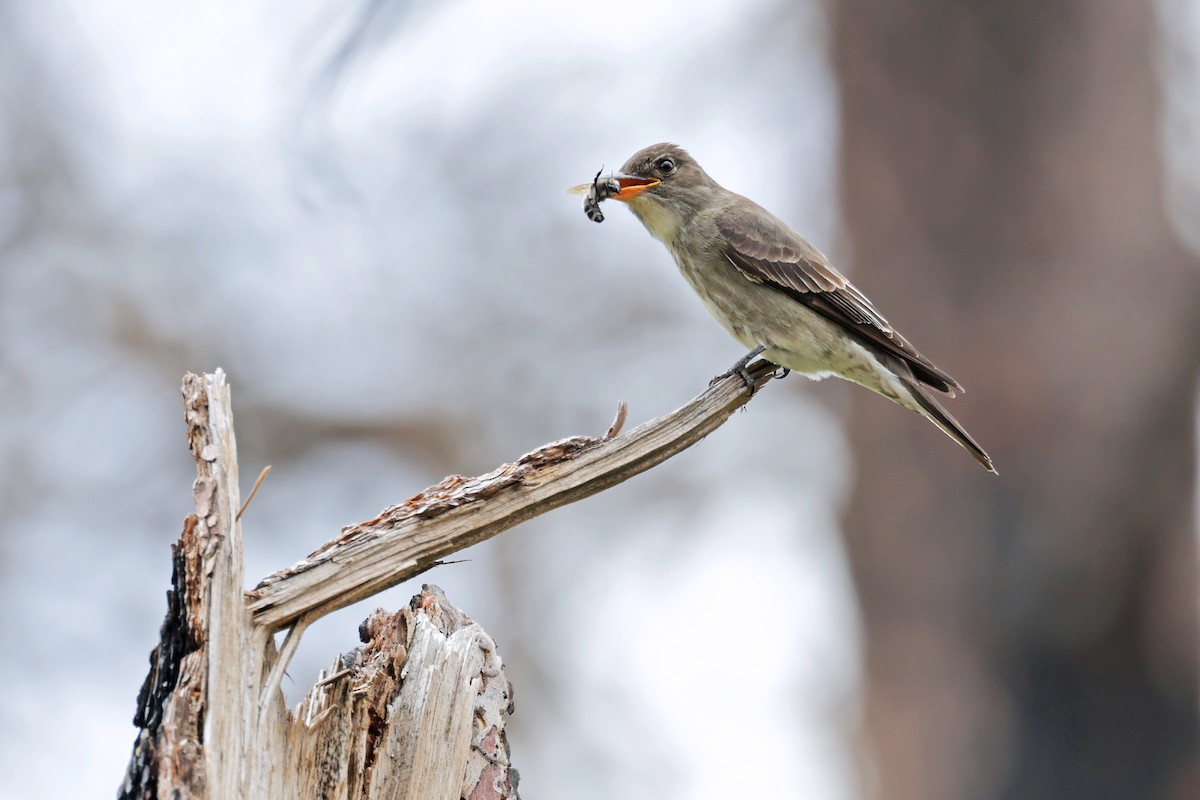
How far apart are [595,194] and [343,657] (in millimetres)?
2865

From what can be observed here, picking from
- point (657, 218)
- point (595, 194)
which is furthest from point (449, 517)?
point (657, 218)

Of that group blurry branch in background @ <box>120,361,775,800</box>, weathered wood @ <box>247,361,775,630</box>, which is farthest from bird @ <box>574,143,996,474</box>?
blurry branch in background @ <box>120,361,775,800</box>

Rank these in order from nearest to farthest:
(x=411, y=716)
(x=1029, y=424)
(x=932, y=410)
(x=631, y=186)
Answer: (x=411, y=716), (x=932, y=410), (x=631, y=186), (x=1029, y=424)

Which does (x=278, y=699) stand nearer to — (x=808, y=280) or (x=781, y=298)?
(x=781, y=298)

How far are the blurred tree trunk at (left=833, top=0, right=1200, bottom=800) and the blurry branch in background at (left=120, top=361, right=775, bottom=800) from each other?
5015 millimetres

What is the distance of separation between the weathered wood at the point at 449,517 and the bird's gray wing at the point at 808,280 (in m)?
2.08

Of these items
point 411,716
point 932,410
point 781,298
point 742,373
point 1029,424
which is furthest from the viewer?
point 1029,424

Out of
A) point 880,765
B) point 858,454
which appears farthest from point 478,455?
point 880,765

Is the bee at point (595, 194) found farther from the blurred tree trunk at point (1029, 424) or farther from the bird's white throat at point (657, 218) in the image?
the blurred tree trunk at point (1029, 424)

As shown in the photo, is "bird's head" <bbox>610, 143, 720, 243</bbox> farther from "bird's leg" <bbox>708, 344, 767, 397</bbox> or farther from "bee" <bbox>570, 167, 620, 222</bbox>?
"bird's leg" <bbox>708, 344, 767, 397</bbox>

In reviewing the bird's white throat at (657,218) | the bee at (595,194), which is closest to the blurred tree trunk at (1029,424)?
the bird's white throat at (657,218)

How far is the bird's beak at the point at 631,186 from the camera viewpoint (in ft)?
18.7

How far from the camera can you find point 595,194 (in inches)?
209

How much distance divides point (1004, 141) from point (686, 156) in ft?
9.85
